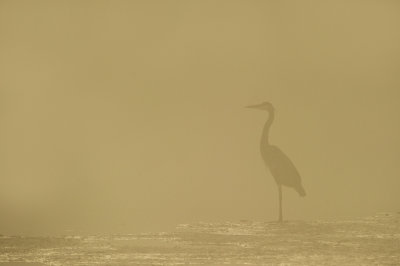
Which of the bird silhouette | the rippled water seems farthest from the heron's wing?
the rippled water

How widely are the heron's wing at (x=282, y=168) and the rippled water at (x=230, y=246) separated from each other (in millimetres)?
2079

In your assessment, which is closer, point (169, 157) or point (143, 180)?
point (143, 180)

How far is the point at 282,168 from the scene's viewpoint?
1417 centimetres

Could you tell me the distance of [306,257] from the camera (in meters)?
9.61

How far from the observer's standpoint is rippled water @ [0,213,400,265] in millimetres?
9562

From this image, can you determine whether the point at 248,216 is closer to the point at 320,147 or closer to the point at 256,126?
the point at 320,147

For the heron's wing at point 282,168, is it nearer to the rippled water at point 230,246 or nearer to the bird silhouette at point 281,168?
the bird silhouette at point 281,168

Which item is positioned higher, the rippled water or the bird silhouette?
the bird silhouette

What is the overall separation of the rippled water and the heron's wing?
2.08m

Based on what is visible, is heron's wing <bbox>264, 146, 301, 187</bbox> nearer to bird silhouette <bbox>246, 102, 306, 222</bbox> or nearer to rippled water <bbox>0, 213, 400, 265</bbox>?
bird silhouette <bbox>246, 102, 306, 222</bbox>

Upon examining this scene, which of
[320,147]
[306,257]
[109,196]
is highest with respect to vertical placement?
[320,147]

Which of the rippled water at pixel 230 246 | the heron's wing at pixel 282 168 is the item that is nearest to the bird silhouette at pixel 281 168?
the heron's wing at pixel 282 168

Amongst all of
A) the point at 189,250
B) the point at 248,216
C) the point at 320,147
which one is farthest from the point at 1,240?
the point at 320,147

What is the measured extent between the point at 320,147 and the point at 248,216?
1152cm
